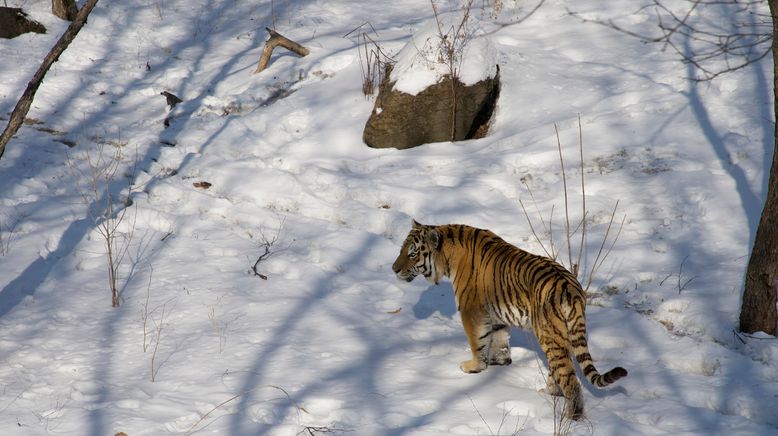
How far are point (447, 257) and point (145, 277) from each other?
9.96ft

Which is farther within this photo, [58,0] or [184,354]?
[58,0]

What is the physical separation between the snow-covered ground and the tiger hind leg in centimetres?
14

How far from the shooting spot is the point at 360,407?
16.5 ft

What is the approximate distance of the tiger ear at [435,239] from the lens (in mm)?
5613

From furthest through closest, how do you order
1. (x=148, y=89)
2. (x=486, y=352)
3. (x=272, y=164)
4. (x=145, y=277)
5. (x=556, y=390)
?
(x=148, y=89)
(x=272, y=164)
(x=145, y=277)
(x=486, y=352)
(x=556, y=390)

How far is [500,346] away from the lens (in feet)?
18.4

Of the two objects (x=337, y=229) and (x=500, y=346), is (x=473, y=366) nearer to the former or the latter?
(x=500, y=346)

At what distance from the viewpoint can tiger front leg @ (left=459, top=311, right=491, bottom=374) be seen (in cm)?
543

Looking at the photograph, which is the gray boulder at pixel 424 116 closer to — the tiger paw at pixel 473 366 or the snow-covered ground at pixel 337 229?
the snow-covered ground at pixel 337 229

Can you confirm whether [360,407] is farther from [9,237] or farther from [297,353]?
[9,237]

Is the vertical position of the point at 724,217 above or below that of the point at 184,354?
above

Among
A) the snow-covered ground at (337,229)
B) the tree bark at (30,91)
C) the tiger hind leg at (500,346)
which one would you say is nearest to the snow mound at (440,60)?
the snow-covered ground at (337,229)

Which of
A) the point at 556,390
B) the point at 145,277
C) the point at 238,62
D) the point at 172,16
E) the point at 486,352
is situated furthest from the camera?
the point at 172,16

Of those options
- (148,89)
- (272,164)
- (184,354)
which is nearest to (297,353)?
(184,354)
